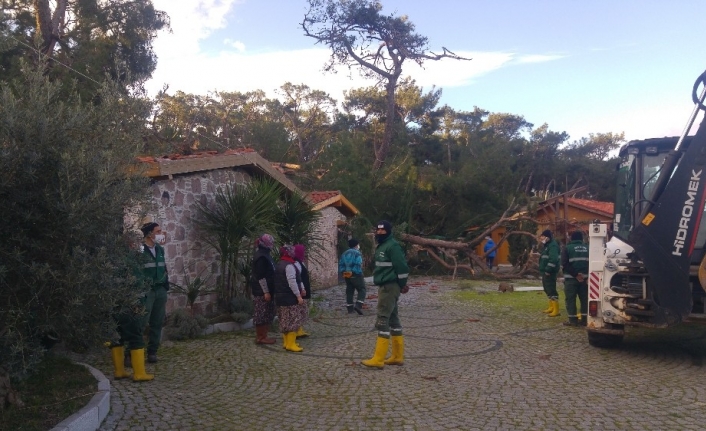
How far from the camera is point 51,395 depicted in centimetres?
581

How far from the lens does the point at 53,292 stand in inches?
179

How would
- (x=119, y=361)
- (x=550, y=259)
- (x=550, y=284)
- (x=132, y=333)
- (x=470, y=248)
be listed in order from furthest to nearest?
(x=470, y=248), (x=550, y=284), (x=550, y=259), (x=119, y=361), (x=132, y=333)

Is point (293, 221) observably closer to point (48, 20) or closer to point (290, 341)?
point (290, 341)

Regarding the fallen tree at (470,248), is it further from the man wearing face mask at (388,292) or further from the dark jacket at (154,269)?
the dark jacket at (154,269)

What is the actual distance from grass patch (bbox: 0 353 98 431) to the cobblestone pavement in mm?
340

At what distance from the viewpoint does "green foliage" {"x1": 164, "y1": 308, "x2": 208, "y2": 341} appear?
9.62m

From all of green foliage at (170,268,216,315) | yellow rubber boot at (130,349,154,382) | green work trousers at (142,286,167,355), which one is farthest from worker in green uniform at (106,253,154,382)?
green foliage at (170,268,216,315)

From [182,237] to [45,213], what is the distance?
6.34 meters

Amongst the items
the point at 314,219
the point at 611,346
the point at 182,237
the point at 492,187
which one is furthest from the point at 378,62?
the point at 611,346

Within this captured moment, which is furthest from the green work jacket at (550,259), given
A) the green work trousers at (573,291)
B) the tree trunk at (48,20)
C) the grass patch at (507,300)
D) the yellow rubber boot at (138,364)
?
the tree trunk at (48,20)

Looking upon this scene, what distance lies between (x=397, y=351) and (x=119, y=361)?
11.1ft

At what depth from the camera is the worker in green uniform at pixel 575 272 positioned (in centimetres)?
1082

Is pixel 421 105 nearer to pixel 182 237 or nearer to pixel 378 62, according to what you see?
pixel 378 62

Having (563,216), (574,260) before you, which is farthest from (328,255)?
(563,216)
